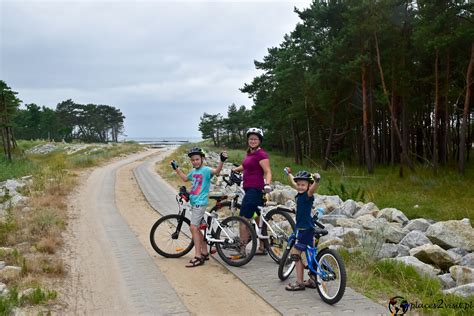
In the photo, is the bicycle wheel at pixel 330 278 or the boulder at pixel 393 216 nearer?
→ the bicycle wheel at pixel 330 278

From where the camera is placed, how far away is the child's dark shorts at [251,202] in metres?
7.36

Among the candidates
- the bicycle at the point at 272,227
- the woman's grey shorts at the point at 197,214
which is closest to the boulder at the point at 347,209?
the bicycle at the point at 272,227

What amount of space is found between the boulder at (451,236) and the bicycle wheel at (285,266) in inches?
213

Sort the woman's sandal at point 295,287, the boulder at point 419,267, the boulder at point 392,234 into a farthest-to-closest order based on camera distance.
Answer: the boulder at point 392,234, the boulder at point 419,267, the woman's sandal at point 295,287

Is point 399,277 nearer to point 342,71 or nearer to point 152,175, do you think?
point 152,175

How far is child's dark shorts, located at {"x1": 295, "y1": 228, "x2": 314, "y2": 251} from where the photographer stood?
19.2ft

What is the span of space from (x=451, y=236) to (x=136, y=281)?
7744 mm

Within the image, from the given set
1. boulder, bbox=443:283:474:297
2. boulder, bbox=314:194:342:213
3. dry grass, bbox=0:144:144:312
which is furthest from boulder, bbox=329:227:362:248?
dry grass, bbox=0:144:144:312

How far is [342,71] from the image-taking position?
29.7 meters

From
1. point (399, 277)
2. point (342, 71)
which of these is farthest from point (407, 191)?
point (399, 277)

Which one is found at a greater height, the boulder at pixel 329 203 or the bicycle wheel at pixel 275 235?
→ the bicycle wheel at pixel 275 235

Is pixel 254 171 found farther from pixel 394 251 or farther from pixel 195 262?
pixel 394 251

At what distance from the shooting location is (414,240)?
9727 millimetres

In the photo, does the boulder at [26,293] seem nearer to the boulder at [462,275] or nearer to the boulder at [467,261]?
the boulder at [462,275]
